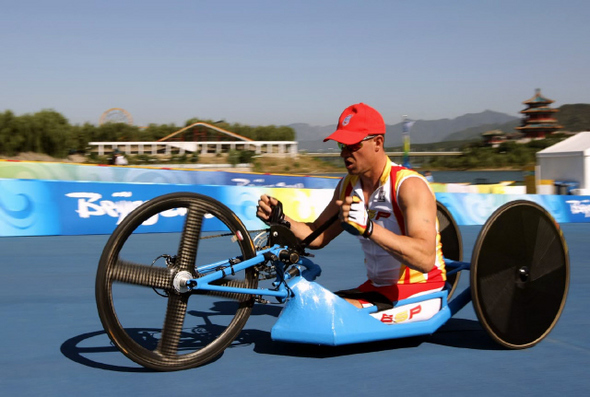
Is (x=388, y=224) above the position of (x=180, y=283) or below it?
above

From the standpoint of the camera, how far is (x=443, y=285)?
4668 millimetres

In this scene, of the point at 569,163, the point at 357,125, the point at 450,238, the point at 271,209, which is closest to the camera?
the point at 357,125

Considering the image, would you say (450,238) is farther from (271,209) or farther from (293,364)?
(293,364)

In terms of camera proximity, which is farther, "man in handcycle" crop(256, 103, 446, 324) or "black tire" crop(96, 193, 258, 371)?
"man in handcycle" crop(256, 103, 446, 324)

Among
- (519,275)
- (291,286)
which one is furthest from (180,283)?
(519,275)

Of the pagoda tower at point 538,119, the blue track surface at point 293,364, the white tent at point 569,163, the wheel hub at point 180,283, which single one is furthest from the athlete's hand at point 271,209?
the pagoda tower at point 538,119

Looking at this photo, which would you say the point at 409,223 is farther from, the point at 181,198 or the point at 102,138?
the point at 102,138

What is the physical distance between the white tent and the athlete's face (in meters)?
19.5

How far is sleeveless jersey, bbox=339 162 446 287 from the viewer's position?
172 inches

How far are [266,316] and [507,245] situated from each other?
2056 mm

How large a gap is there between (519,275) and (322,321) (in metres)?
1.41

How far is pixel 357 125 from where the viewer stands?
4.25 m

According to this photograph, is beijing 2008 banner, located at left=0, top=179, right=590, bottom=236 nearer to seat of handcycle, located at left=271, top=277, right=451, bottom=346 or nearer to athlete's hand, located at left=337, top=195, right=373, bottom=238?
seat of handcycle, located at left=271, top=277, right=451, bottom=346

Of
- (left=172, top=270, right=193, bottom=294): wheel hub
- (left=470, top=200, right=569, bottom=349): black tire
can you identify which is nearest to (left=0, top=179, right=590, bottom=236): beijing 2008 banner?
(left=470, top=200, right=569, bottom=349): black tire
